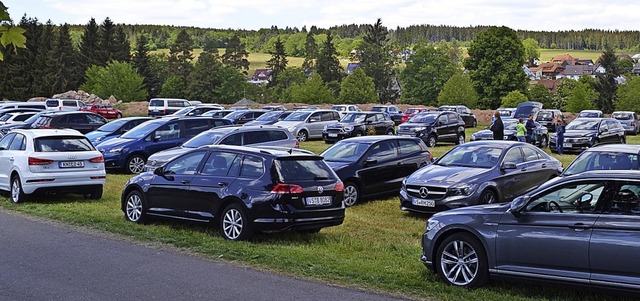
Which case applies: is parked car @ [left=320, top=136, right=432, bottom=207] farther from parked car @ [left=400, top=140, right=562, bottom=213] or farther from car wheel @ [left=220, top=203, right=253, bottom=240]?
car wheel @ [left=220, top=203, right=253, bottom=240]

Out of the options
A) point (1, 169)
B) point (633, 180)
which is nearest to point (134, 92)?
point (1, 169)

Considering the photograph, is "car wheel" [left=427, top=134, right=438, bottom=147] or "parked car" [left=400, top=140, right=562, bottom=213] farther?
"car wheel" [left=427, top=134, right=438, bottom=147]

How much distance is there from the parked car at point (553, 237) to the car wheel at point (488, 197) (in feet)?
17.9

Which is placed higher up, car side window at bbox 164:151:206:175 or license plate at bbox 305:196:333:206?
car side window at bbox 164:151:206:175

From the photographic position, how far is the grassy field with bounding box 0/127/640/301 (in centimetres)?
808

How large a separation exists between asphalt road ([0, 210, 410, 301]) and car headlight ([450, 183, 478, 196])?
561 centimetres

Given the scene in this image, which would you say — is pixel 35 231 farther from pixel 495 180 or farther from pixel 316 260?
pixel 495 180

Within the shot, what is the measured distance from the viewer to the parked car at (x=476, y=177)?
45.1ft

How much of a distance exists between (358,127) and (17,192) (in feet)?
75.0

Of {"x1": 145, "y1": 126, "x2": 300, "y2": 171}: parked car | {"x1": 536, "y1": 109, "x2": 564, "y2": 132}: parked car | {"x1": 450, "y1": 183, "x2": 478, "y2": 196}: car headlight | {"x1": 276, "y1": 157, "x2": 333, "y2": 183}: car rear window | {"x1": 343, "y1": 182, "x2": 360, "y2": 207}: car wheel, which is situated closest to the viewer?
{"x1": 276, "y1": 157, "x2": 333, "y2": 183}: car rear window

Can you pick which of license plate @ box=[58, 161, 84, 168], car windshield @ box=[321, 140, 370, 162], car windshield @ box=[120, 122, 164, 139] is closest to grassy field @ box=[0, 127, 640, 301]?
license plate @ box=[58, 161, 84, 168]

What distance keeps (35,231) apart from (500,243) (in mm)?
7916

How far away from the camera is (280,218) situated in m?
10.8

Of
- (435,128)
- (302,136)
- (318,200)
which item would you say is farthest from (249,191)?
(302,136)
